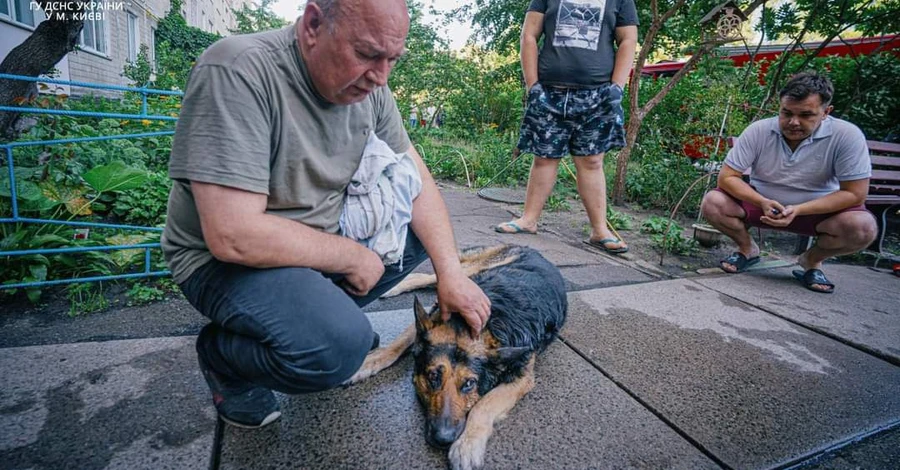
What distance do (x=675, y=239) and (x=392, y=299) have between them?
128 inches

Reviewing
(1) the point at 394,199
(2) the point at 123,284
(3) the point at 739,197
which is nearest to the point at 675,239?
(3) the point at 739,197

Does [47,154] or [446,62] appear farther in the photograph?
[446,62]

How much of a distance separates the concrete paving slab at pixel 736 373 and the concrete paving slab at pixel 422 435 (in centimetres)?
19

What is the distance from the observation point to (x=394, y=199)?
174 centimetres

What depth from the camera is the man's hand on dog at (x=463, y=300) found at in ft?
5.80

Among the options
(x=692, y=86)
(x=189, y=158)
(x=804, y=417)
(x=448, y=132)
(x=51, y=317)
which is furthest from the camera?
(x=448, y=132)

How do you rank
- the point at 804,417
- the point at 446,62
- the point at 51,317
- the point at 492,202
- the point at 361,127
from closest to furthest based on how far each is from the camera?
1. the point at 361,127
2. the point at 804,417
3. the point at 51,317
4. the point at 492,202
5. the point at 446,62

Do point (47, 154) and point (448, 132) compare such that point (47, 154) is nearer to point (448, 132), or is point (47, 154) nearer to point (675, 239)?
point (675, 239)

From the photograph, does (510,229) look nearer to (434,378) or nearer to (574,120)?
(574,120)

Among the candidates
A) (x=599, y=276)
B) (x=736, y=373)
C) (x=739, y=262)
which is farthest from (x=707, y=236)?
(x=736, y=373)

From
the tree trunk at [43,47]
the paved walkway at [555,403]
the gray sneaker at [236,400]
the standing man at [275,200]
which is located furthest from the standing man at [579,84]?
the tree trunk at [43,47]

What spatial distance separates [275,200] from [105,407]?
107 cm

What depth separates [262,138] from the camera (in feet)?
4.29

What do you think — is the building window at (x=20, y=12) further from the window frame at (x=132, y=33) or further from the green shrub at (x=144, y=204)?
the green shrub at (x=144, y=204)
